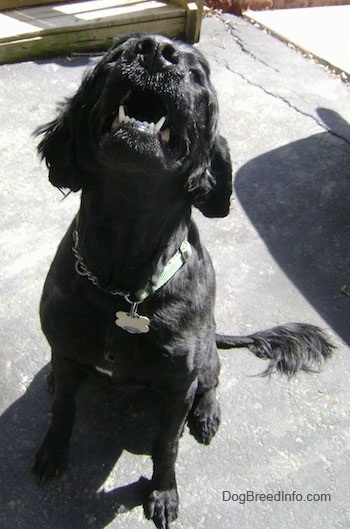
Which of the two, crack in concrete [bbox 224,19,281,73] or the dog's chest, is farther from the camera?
crack in concrete [bbox 224,19,281,73]

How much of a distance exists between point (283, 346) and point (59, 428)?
1116 mm

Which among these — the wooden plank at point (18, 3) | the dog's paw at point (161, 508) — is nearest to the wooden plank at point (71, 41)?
the wooden plank at point (18, 3)

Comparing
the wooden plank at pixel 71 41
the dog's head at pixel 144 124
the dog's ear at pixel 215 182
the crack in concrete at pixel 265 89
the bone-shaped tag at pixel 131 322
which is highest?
the dog's head at pixel 144 124

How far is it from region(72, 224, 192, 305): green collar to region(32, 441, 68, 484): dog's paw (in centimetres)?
81

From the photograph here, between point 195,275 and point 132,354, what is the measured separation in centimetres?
36

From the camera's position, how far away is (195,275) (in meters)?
2.30

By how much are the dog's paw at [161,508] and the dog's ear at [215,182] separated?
44.5 inches

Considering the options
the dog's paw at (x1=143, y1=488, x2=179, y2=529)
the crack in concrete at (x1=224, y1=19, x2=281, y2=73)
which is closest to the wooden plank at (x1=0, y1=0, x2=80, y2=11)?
the crack in concrete at (x1=224, y1=19, x2=281, y2=73)

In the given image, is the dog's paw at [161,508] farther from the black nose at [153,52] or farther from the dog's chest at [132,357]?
the black nose at [153,52]

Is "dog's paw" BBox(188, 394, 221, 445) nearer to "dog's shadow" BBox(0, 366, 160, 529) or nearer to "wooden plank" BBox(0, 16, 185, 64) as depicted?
"dog's shadow" BBox(0, 366, 160, 529)

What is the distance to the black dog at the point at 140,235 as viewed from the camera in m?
1.84

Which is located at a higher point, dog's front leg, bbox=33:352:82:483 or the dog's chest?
the dog's chest

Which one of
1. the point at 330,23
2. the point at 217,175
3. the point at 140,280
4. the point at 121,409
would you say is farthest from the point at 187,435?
the point at 330,23

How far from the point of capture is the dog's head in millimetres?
1798
